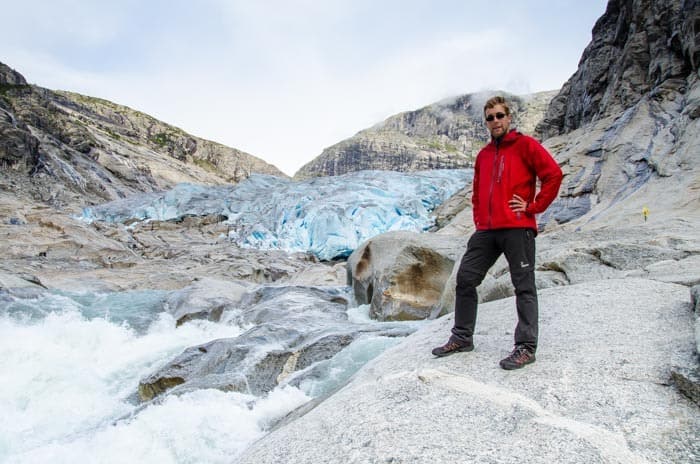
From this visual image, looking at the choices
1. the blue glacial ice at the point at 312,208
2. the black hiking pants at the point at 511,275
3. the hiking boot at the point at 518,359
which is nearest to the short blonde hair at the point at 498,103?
the black hiking pants at the point at 511,275

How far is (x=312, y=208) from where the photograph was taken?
30.7 meters

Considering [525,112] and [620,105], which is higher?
[525,112]

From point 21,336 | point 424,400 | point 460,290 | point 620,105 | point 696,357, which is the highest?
point 620,105

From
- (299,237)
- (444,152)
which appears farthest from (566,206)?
(444,152)

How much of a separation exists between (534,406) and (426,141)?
78908 mm

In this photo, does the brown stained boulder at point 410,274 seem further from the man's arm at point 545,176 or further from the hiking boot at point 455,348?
the man's arm at point 545,176

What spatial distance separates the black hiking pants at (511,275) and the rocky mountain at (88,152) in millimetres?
37425

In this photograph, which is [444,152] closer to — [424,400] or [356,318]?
[356,318]

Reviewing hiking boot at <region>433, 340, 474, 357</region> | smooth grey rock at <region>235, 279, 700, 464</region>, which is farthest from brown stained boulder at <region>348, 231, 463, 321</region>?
hiking boot at <region>433, 340, 474, 357</region>

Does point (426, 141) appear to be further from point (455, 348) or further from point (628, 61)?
point (455, 348)

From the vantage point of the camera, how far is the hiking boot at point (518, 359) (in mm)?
3148

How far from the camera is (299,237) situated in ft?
97.0

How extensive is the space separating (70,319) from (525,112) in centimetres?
7041

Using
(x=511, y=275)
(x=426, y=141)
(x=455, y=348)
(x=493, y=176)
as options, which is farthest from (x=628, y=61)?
(x=426, y=141)
